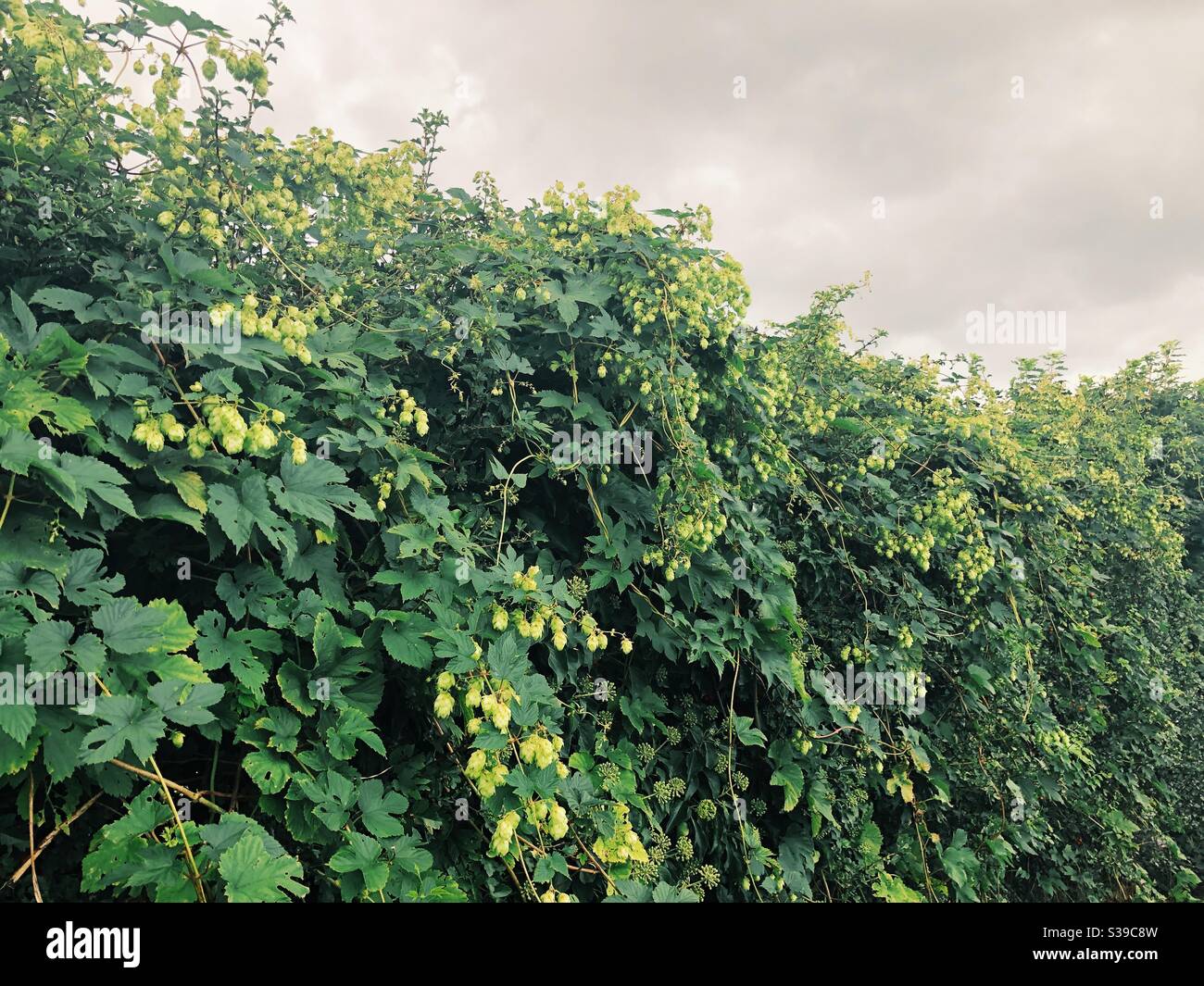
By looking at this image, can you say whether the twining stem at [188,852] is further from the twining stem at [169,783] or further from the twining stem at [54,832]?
the twining stem at [54,832]

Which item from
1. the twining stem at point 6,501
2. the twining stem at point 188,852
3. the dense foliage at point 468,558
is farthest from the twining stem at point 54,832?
the twining stem at point 6,501

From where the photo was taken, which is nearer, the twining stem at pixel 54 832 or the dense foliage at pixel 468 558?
the twining stem at pixel 54 832

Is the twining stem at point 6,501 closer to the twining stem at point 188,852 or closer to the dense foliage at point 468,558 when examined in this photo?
the dense foliage at point 468,558

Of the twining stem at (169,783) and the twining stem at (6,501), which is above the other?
the twining stem at (6,501)

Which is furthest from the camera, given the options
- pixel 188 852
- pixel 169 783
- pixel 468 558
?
pixel 468 558

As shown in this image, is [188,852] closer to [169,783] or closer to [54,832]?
[169,783]

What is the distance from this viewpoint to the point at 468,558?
228 cm

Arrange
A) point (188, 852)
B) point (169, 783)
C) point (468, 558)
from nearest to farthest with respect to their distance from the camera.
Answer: point (188, 852)
point (169, 783)
point (468, 558)

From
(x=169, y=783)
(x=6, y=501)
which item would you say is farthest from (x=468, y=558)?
(x=6, y=501)

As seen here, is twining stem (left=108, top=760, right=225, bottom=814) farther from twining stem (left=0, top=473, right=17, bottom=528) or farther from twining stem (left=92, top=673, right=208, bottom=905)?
twining stem (left=0, top=473, right=17, bottom=528)

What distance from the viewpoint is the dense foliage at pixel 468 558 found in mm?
1763

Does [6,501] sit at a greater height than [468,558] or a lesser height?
greater
